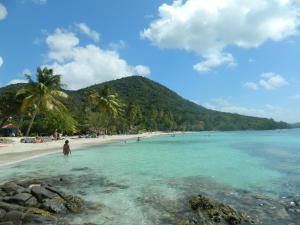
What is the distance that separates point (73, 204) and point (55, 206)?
72 centimetres

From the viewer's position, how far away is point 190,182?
730 inches

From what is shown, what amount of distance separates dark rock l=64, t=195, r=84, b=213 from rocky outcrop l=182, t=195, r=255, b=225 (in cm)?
366

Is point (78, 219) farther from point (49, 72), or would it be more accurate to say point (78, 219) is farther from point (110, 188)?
point (49, 72)

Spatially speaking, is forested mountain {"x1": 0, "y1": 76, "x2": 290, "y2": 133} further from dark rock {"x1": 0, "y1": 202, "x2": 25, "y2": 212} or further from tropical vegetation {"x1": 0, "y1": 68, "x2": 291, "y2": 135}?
dark rock {"x1": 0, "y1": 202, "x2": 25, "y2": 212}

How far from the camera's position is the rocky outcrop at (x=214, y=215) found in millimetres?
Answer: 10870

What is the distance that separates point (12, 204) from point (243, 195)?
888 centimetres

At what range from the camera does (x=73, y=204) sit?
12.4 metres

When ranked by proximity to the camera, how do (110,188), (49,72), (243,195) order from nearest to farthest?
(243,195) < (110,188) < (49,72)

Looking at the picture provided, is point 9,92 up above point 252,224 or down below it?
above

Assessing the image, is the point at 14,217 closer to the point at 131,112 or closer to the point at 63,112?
the point at 63,112

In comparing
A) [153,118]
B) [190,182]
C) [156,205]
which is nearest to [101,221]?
[156,205]

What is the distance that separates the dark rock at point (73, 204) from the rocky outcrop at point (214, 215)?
12.0ft

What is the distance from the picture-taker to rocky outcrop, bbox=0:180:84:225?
10.5 meters

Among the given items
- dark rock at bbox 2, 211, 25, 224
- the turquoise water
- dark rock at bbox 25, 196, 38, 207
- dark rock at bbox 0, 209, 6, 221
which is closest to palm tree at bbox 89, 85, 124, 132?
the turquoise water
